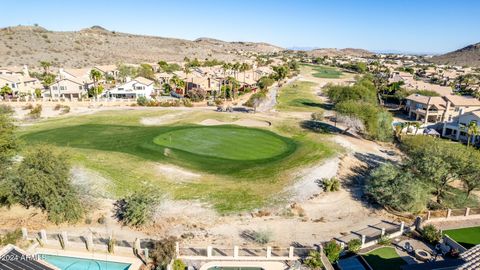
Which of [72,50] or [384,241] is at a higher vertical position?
[72,50]

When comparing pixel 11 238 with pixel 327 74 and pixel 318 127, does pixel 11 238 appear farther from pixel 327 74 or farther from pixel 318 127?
pixel 327 74

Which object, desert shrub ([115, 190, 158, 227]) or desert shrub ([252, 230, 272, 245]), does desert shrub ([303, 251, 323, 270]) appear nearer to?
desert shrub ([252, 230, 272, 245])

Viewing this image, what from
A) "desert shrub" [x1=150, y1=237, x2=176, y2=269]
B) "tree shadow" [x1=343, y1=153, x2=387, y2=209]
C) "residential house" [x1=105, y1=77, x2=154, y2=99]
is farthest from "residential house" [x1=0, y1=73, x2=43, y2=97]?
"tree shadow" [x1=343, y1=153, x2=387, y2=209]

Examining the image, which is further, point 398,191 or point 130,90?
point 130,90

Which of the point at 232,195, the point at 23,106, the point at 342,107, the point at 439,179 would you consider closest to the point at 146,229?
the point at 232,195

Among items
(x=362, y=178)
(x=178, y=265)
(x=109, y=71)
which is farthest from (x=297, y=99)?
(x=178, y=265)
